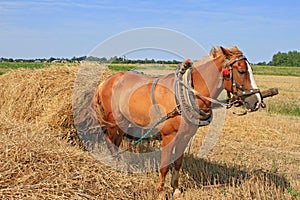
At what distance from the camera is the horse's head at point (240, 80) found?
4.30m

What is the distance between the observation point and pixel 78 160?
4500 millimetres

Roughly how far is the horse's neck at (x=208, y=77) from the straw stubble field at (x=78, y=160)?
1.40 m

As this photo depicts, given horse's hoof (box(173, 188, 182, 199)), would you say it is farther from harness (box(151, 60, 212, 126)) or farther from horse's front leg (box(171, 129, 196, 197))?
harness (box(151, 60, 212, 126))

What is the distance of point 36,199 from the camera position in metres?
3.62

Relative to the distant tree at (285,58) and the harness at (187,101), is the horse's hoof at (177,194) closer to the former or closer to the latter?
the harness at (187,101)

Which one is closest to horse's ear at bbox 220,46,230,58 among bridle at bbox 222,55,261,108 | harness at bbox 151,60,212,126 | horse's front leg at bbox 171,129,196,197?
bridle at bbox 222,55,261,108

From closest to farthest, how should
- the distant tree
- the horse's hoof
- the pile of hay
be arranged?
the pile of hay < the horse's hoof < the distant tree

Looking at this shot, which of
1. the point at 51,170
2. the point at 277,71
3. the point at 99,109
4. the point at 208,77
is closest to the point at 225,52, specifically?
the point at 208,77

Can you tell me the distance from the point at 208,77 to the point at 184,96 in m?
0.38

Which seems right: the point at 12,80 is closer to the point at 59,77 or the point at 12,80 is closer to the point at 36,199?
the point at 59,77

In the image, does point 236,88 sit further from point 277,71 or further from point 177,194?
point 277,71

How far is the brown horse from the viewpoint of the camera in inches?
173

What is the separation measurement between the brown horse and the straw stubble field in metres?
0.74

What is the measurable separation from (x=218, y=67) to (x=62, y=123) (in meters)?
3.03
